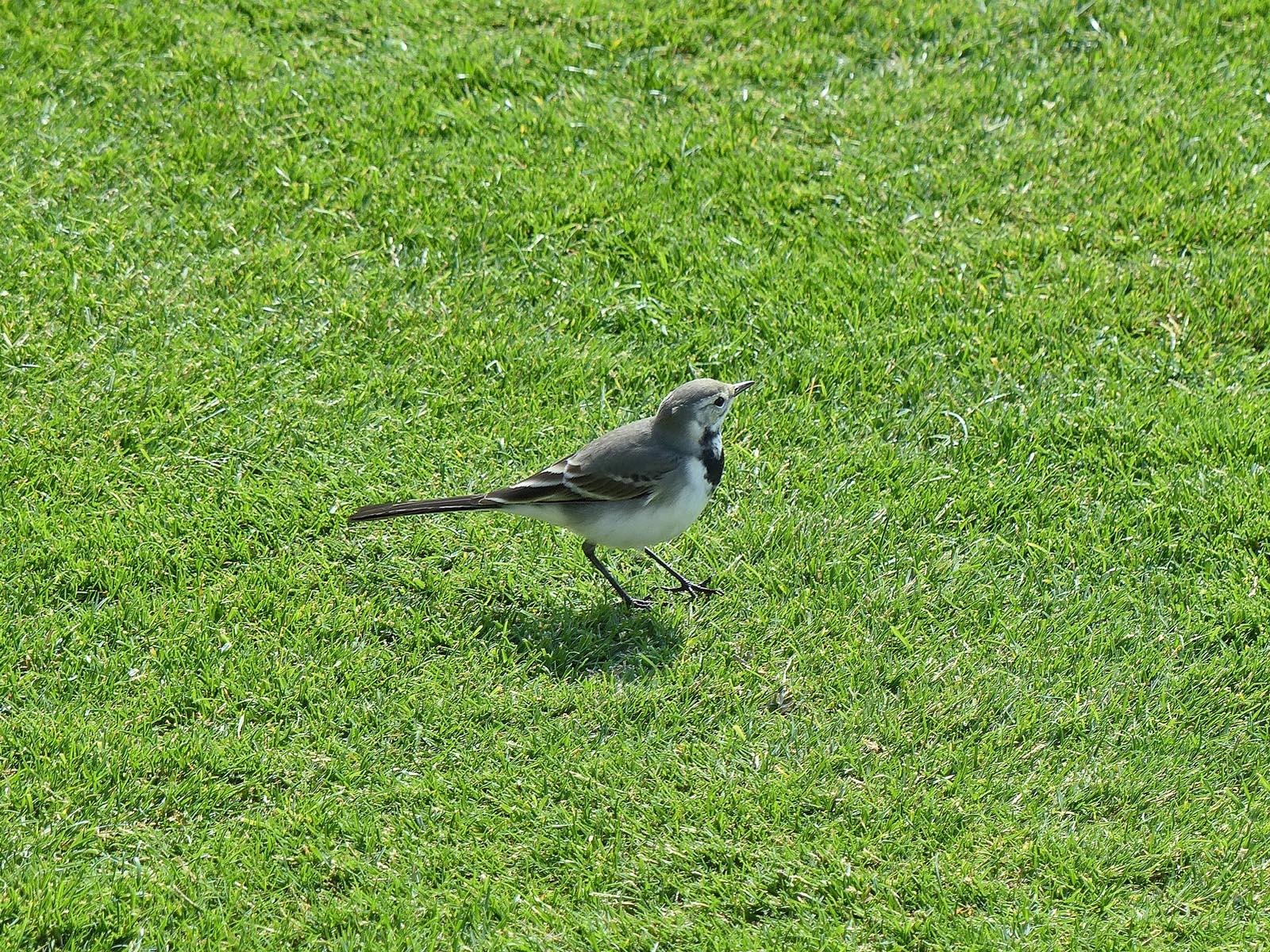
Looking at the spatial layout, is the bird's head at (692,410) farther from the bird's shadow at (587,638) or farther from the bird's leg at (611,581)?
the bird's shadow at (587,638)

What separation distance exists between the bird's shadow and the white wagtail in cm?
13

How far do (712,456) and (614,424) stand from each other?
1.06 metres

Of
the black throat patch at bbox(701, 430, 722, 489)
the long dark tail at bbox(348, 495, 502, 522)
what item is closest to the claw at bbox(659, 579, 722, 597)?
the black throat patch at bbox(701, 430, 722, 489)

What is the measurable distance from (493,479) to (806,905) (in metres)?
2.61

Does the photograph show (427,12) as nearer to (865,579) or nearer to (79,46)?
(79,46)

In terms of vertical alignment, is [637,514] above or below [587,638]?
above

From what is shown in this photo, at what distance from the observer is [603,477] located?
5832mm

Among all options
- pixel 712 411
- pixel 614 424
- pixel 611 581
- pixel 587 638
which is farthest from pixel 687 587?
pixel 614 424

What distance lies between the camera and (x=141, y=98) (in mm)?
8664

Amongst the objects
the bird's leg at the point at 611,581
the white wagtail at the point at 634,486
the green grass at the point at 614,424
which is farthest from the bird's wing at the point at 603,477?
the green grass at the point at 614,424

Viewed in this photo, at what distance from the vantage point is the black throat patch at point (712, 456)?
5918 millimetres

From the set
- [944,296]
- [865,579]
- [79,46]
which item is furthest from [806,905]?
[79,46]

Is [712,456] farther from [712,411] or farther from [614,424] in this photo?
[614,424]

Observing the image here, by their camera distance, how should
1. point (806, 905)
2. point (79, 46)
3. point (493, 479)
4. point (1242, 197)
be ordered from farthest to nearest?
1. point (79, 46)
2. point (1242, 197)
3. point (493, 479)
4. point (806, 905)
